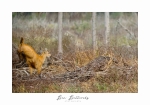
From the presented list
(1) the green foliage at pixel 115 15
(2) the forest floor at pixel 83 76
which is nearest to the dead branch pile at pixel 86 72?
(2) the forest floor at pixel 83 76

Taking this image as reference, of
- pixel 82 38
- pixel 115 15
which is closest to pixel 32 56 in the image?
pixel 82 38

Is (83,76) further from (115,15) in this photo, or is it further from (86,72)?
(115,15)

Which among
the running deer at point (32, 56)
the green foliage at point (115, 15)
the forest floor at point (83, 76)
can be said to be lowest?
the forest floor at point (83, 76)

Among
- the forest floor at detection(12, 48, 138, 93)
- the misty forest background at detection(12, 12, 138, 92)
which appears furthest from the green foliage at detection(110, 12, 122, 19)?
the forest floor at detection(12, 48, 138, 93)

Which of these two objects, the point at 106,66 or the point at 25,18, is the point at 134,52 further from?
the point at 25,18

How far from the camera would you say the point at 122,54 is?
11.8 meters

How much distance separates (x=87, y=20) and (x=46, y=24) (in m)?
0.70

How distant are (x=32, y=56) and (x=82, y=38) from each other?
0.90 m

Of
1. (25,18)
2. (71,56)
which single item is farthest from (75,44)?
(25,18)

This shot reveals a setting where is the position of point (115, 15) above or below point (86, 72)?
above

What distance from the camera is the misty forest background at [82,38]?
1169cm

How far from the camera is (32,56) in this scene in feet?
38.4

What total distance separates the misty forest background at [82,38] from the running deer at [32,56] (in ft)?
0.26

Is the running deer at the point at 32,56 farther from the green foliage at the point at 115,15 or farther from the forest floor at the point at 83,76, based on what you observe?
the green foliage at the point at 115,15
